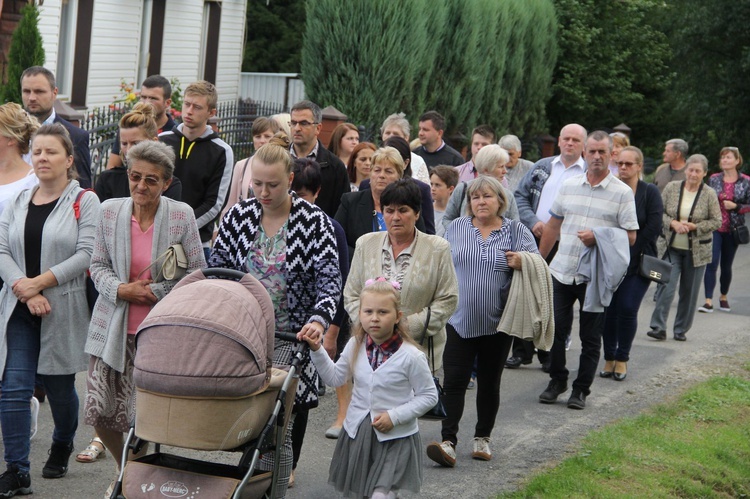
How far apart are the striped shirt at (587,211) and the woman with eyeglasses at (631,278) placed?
709 millimetres

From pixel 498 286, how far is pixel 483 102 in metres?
17.0

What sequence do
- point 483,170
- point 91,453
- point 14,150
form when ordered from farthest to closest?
1. point 483,170
2. point 91,453
3. point 14,150

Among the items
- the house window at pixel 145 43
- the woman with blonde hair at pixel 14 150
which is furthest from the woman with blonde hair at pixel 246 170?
the house window at pixel 145 43

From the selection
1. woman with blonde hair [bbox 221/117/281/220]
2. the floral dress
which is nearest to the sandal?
the floral dress

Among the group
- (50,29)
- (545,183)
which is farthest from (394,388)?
(50,29)

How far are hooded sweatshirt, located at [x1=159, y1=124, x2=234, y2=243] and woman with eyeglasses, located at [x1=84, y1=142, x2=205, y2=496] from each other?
220 cm

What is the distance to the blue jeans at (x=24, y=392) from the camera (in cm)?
663

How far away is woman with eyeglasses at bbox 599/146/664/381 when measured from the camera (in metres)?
10.6

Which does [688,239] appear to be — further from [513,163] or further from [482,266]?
[482,266]

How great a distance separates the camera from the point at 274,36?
1526 inches

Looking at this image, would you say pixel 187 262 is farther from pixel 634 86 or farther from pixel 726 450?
pixel 634 86

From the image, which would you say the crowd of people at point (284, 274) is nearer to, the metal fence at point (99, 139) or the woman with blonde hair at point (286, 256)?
the woman with blonde hair at point (286, 256)

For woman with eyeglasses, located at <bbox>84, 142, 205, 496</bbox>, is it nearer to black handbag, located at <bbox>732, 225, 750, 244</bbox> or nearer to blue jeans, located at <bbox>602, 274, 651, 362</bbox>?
blue jeans, located at <bbox>602, 274, 651, 362</bbox>

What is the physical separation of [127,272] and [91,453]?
1.51 meters
